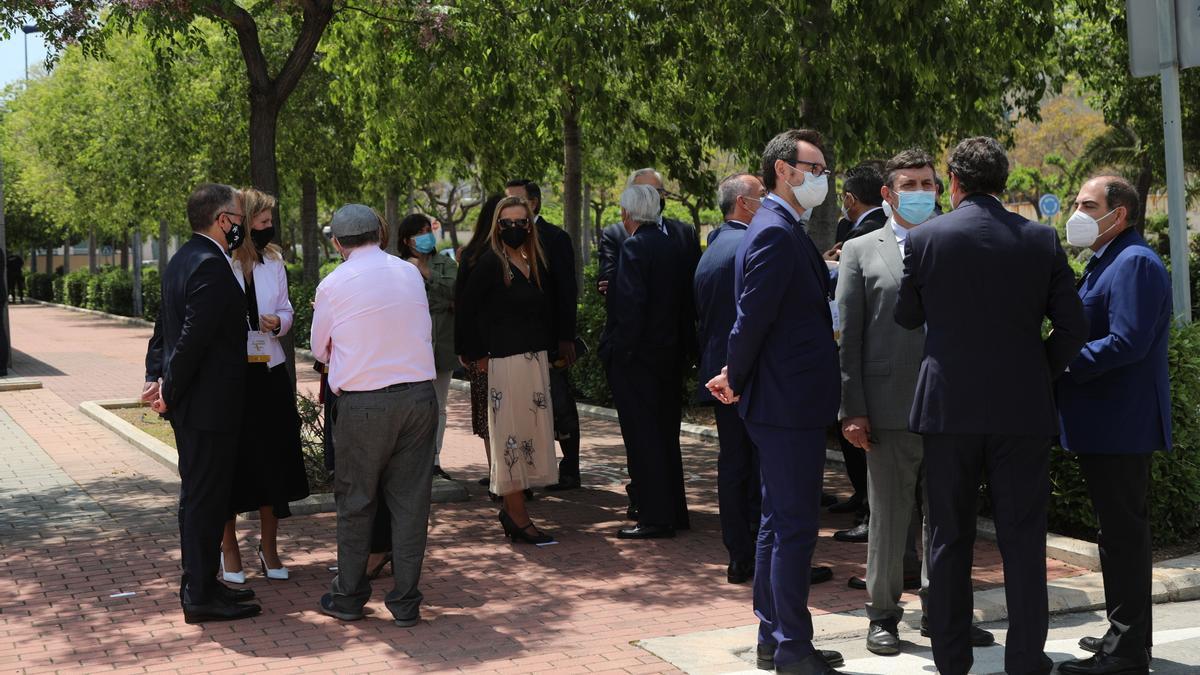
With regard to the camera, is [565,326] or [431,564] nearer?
[431,564]

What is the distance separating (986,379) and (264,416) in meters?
3.74

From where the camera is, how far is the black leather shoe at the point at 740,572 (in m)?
6.75

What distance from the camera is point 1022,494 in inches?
189

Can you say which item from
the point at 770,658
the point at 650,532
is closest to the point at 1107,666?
the point at 770,658

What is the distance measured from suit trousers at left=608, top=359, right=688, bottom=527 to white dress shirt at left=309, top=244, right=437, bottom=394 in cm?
189

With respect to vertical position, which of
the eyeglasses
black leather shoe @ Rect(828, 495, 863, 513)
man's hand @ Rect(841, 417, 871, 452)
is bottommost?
black leather shoe @ Rect(828, 495, 863, 513)

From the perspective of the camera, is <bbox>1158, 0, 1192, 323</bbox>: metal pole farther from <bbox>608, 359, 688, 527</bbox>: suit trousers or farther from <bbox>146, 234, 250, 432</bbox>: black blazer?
<bbox>146, 234, 250, 432</bbox>: black blazer

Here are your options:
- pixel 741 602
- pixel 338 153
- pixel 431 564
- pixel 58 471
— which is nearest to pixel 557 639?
pixel 741 602

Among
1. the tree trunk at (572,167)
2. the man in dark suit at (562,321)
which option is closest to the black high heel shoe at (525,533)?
the man in dark suit at (562,321)

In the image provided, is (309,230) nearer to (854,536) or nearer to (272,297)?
(272,297)

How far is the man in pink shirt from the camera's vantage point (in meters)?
6.02

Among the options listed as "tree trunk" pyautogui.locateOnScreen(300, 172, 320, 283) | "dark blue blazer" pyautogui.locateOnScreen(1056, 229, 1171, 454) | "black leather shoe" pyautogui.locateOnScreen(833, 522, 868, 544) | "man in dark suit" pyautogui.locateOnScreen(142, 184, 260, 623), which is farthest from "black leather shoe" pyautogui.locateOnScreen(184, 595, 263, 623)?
"tree trunk" pyautogui.locateOnScreen(300, 172, 320, 283)

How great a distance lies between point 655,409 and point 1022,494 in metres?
3.21

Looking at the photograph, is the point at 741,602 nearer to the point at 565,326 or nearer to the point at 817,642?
the point at 817,642
